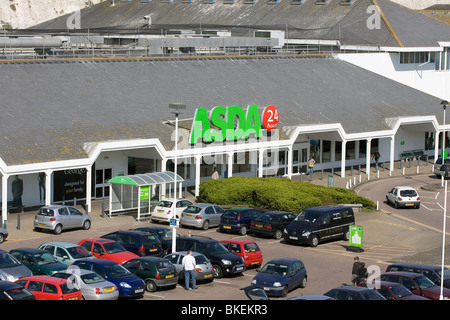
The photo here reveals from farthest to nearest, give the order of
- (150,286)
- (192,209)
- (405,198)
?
(405,198)
(192,209)
(150,286)

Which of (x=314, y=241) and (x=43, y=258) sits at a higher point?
(x=43, y=258)

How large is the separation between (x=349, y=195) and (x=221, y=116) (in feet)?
32.1

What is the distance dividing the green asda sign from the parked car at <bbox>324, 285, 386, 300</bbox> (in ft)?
81.1

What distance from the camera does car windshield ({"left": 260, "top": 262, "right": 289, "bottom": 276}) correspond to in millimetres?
30172

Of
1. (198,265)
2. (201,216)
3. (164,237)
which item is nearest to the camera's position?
(198,265)

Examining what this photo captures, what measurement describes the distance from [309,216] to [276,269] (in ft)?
32.2

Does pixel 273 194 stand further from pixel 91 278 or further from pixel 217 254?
pixel 91 278

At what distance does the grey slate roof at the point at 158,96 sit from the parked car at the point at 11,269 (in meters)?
11.6

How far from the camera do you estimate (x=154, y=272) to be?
2964cm

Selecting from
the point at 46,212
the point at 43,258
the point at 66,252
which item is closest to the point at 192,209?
the point at 46,212

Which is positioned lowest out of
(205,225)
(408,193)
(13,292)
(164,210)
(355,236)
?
(205,225)
